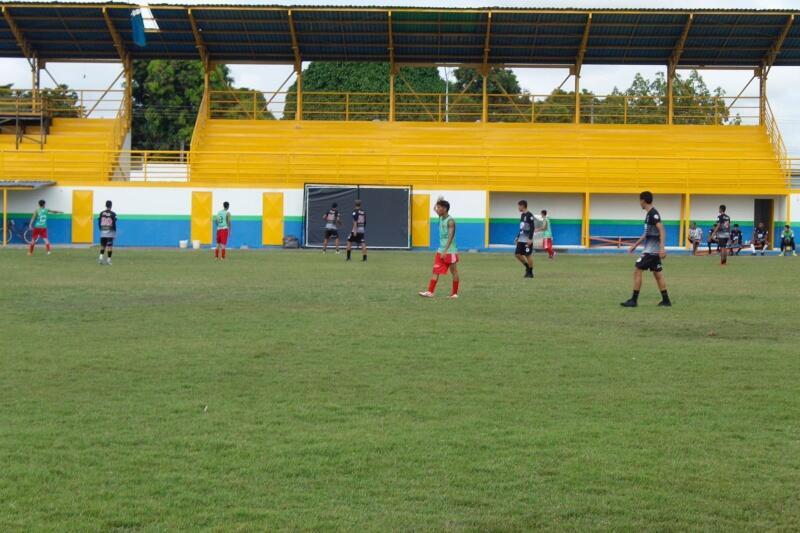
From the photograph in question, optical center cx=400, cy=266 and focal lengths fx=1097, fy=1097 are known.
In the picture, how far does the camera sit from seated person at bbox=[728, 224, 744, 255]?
4216 centimetres

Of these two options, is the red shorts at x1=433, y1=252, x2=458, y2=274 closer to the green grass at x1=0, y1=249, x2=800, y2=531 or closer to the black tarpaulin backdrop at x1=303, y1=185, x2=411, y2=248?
the green grass at x1=0, y1=249, x2=800, y2=531

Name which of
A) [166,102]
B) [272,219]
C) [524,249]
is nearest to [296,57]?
[272,219]

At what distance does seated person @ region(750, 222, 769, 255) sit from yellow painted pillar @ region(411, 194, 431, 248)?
12830 millimetres

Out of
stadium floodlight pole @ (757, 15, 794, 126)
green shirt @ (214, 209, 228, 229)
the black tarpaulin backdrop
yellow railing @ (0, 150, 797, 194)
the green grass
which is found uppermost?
stadium floodlight pole @ (757, 15, 794, 126)

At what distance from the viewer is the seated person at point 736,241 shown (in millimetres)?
42156

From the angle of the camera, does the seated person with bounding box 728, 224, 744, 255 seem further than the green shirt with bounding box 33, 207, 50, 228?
Yes

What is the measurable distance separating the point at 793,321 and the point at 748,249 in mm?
30663

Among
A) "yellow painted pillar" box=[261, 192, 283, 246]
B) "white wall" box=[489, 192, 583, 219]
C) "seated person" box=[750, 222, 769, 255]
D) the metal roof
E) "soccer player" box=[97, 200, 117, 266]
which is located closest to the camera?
"soccer player" box=[97, 200, 117, 266]

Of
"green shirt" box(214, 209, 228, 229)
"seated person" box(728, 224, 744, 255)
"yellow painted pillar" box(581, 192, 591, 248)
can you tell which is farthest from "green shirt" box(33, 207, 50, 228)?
"seated person" box(728, 224, 744, 255)

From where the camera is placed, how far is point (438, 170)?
45.3 metres

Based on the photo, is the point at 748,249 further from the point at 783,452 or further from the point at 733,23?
the point at 783,452

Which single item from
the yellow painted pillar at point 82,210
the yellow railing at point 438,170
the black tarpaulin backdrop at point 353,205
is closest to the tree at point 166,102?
the yellow railing at point 438,170

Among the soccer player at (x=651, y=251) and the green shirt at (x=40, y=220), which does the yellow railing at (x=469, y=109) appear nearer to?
the green shirt at (x=40, y=220)

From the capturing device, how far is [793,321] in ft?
50.4
